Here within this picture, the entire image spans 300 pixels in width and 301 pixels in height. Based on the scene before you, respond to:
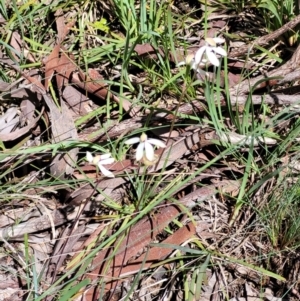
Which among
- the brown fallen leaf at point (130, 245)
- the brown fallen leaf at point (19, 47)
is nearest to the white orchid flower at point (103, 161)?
the brown fallen leaf at point (130, 245)

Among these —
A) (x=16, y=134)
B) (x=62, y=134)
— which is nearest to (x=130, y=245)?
(x=62, y=134)

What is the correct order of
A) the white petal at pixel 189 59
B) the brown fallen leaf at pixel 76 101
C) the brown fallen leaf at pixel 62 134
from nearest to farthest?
1. the white petal at pixel 189 59
2. the brown fallen leaf at pixel 62 134
3. the brown fallen leaf at pixel 76 101

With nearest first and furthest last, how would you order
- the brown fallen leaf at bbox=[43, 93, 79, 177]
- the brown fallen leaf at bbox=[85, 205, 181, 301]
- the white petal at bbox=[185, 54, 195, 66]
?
1. the white petal at bbox=[185, 54, 195, 66]
2. the brown fallen leaf at bbox=[85, 205, 181, 301]
3. the brown fallen leaf at bbox=[43, 93, 79, 177]

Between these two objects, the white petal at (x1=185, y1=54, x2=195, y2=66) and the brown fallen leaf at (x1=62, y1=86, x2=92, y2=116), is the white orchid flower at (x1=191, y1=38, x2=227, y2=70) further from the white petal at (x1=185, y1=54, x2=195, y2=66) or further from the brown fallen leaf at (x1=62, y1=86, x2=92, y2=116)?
the brown fallen leaf at (x1=62, y1=86, x2=92, y2=116)

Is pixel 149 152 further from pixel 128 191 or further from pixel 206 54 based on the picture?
pixel 128 191

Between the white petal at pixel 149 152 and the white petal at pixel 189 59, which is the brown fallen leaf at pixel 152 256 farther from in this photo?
the white petal at pixel 189 59

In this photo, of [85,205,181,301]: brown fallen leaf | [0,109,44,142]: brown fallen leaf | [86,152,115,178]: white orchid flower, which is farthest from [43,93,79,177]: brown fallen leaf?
[85,205,181,301]: brown fallen leaf

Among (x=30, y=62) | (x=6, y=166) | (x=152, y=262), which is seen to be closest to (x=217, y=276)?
(x=152, y=262)

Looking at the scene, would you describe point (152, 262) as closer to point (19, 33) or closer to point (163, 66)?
point (163, 66)
